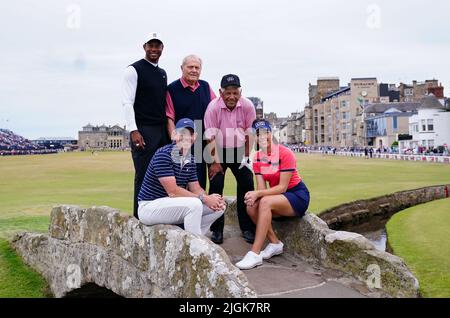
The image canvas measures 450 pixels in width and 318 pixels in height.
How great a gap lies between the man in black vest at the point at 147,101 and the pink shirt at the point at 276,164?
1.84 m

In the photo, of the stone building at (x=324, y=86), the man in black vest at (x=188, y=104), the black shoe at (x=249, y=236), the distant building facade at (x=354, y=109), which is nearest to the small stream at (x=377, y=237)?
the black shoe at (x=249, y=236)

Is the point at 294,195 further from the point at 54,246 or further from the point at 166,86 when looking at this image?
the point at 54,246

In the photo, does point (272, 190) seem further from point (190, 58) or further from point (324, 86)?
point (324, 86)

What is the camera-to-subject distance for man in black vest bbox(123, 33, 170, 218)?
8438 mm

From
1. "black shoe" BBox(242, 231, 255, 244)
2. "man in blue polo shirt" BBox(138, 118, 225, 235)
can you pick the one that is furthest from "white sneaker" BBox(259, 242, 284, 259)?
"man in blue polo shirt" BBox(138, 118, 225, 235)

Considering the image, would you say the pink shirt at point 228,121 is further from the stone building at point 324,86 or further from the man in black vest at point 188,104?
the stone building at point 324,86

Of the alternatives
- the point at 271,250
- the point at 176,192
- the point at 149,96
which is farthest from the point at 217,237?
the point at 149,96

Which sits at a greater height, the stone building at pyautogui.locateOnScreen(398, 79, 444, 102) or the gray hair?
the stone building at pyautogui.locateOnScreen(398, 79, 444, 102)

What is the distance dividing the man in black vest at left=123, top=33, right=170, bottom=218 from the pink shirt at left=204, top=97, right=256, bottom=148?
0.89m

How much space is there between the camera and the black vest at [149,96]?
850 cm

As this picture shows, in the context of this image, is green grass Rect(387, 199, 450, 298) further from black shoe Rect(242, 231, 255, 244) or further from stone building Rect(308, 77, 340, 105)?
stone building Rect(308, 77, 340, 105)
